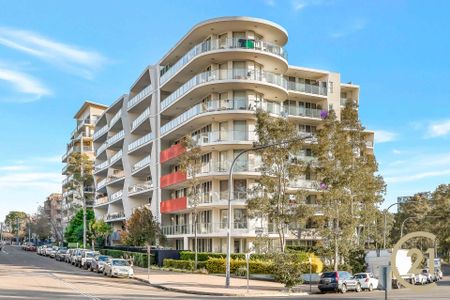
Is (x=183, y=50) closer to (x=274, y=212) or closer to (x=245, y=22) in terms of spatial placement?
(x=245, y=22)

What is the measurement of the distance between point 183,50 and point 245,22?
10.5 meters

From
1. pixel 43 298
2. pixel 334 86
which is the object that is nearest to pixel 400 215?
pixel 334 86

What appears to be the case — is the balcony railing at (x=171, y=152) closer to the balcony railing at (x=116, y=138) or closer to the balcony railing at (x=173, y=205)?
the balcony railing at (x=173, y=205)

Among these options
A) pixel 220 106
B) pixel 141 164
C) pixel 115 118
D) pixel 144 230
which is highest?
pixel 115 118

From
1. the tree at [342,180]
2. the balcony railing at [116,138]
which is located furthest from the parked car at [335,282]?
the balcony railing at [116,138]

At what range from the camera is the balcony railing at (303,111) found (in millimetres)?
60094

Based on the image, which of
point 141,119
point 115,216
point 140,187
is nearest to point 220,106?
point 141,119

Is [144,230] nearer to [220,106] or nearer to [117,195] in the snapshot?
[220,106]

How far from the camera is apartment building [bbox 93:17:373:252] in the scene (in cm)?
5159

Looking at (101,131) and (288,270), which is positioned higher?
(101,131)

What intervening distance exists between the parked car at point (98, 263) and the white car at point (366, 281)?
20009 millimetres

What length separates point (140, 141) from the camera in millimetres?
71250

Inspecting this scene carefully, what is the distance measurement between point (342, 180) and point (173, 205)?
69.2ft

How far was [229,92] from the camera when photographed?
174 feet
